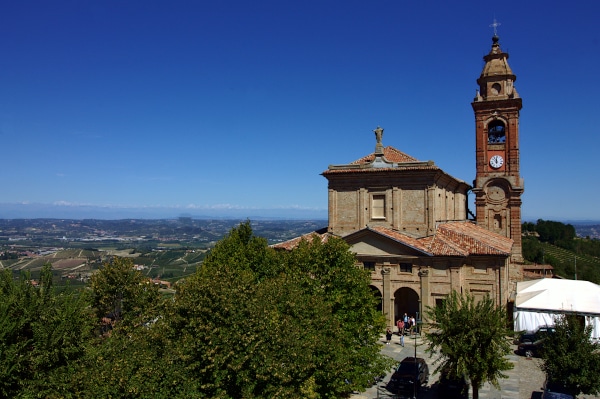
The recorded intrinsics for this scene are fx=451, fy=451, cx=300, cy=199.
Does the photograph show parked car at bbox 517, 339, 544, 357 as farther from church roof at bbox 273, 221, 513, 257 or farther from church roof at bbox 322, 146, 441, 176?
church roof at bbox 322, 146, 441, 176

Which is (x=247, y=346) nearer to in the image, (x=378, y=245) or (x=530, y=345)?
(x=378, y=245)

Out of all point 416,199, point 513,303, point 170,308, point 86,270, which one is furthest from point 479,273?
point 86,270

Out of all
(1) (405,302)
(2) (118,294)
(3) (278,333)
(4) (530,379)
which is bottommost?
(4) (530,379)

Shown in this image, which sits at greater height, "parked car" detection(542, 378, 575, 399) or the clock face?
the clock face

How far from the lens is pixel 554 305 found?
33062mm

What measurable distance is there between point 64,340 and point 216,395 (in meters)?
7.20

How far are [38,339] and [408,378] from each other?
16.4 metres

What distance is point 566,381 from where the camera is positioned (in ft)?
61.1

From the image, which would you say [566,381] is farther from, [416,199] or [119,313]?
[119,313]

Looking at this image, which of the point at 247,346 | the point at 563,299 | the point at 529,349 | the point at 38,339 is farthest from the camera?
the point at 563,299

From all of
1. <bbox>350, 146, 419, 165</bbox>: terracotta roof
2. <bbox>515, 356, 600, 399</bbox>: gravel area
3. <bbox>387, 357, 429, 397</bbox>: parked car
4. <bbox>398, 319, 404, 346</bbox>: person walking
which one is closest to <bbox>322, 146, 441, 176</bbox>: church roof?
<bbox>350, 146, 419, 165</bbox>: terracotta roof

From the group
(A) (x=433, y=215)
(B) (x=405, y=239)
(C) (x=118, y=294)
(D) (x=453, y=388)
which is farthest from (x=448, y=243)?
(C) (x=118, y=294)

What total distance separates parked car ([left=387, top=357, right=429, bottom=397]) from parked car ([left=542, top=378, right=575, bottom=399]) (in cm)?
549

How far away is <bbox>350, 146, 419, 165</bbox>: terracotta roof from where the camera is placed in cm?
3847
